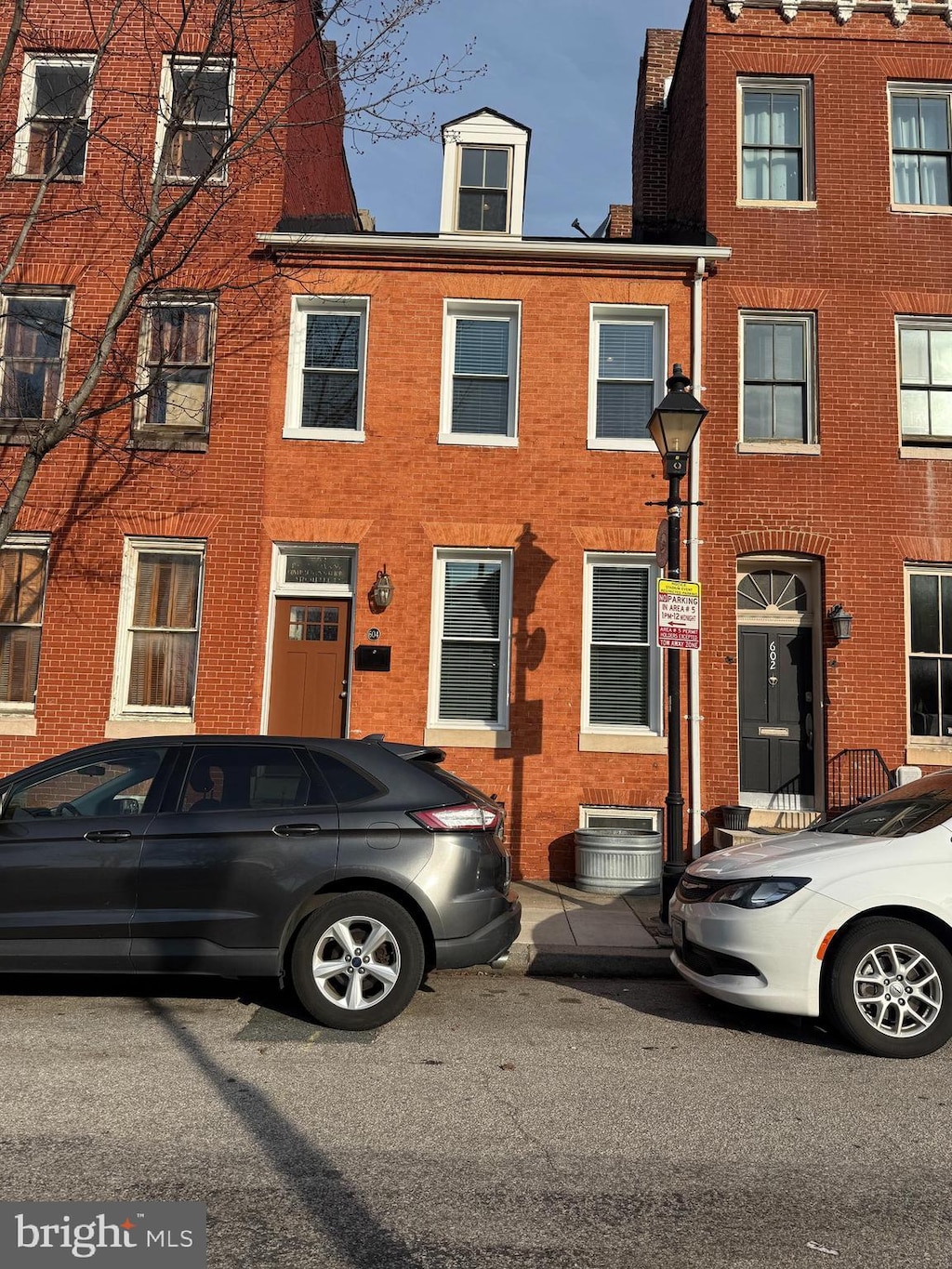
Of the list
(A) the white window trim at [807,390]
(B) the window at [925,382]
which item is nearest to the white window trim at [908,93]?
(B) the window at [925,382]

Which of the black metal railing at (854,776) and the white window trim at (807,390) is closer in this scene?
the black metal railing at (854,776)

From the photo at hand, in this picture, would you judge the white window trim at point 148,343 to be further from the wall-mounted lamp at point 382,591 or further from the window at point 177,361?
the wall-mounted lamp at point 382,591

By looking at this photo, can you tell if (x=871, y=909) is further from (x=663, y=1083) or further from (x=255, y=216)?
(x=255, y=216)

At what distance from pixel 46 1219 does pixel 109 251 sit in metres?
11.1

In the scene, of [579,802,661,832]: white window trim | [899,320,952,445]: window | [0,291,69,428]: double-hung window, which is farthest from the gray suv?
[899,320,952,445]: window

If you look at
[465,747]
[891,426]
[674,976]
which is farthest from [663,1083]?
[891,426]

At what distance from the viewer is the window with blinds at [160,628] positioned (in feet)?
35.6

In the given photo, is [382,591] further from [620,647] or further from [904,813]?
[904,813]

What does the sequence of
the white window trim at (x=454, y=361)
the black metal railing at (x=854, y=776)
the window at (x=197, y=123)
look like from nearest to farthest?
1. the black metal railing at (x=854, y=776)
2. the white window trim at (x=454, y=361)
3. the window at (x=197, y=123)

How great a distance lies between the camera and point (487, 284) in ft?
37.4

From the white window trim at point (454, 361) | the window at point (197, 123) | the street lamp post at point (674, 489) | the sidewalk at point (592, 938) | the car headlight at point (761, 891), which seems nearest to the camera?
the car headlight at point (761, 891)

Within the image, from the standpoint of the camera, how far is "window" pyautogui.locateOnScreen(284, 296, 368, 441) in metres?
11.3

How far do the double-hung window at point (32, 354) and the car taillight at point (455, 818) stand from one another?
26.7ft

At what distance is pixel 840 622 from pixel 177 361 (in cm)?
852
